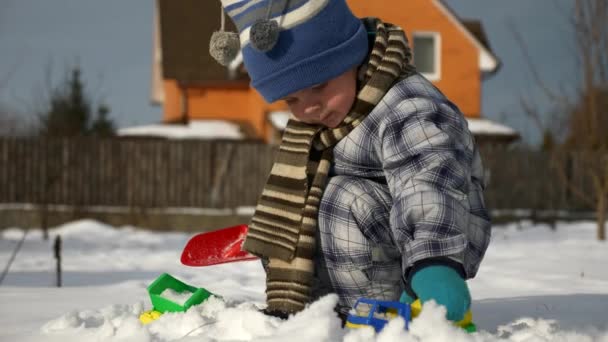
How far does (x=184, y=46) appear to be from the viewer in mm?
16031

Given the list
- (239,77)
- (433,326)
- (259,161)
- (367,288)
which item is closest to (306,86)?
(367,288)

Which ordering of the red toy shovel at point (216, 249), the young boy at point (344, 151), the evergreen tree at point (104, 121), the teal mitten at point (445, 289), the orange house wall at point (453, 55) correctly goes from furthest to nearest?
the evergreen tree at point (104, 121)
the orange house wall at point (453, 55)
the red toy shovel at point (216, 249)
the young boy at point (344, 151)
the teal mitten at point (445, 289)

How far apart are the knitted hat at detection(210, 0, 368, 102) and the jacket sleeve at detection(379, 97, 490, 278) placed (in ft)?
0.72

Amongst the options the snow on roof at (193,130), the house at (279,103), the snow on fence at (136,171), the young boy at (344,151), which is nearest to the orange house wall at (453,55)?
the house at (279,103)

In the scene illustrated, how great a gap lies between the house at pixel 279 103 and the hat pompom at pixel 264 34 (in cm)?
865

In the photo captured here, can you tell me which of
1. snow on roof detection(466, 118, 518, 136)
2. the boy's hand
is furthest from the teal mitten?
snow on roof detection(466, 118, 518, 136)

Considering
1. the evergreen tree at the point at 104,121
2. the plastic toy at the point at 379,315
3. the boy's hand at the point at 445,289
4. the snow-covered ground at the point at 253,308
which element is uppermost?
the boy's hand at the point at 445,289

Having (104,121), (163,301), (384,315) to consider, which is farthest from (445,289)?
(104,121)

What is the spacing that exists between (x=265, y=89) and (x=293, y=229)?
0.40 meters

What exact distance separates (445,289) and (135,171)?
39.0 feet

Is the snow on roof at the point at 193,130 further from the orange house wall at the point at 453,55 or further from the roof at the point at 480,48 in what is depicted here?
the roof at the point at 480,48

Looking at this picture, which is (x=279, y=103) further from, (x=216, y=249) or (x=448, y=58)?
(x=216, y=249)

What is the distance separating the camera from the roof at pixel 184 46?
1524 cm

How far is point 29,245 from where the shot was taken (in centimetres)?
827
